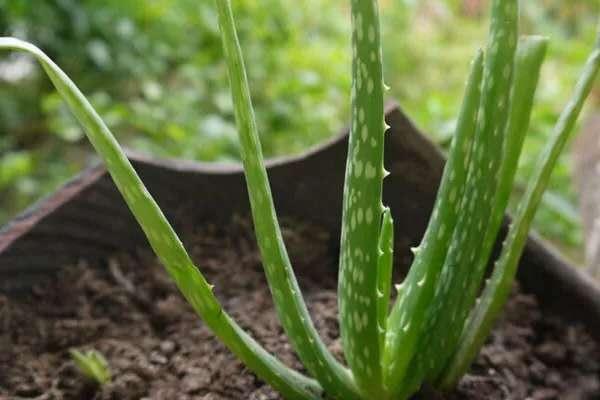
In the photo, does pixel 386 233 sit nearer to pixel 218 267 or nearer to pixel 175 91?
pixel 218 267

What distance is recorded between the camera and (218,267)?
77 cm

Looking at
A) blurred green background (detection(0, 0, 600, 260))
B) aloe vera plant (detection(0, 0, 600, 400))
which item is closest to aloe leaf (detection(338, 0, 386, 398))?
aloe vera plant (detection(0, 0, 600, 400))

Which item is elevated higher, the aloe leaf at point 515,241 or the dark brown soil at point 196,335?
the aloe leaf at point 515,241

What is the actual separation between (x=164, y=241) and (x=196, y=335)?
0.75ft

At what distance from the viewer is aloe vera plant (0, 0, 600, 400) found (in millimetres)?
450

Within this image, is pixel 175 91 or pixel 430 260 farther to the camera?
pixel 175 91

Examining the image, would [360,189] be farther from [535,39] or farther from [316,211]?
[316,211]

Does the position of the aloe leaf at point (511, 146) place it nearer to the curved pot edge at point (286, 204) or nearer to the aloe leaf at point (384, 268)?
the aloe leaf at point (384, 268)

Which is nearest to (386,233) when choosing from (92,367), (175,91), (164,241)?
(164,241)

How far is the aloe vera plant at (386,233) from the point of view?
0.45 metres

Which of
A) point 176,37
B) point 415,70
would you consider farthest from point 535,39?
point 415,70

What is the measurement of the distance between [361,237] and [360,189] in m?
0.03

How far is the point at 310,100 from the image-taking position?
4.57 ft

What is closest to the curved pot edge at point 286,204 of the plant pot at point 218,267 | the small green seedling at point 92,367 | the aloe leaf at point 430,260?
the plant pot at point 218,267
